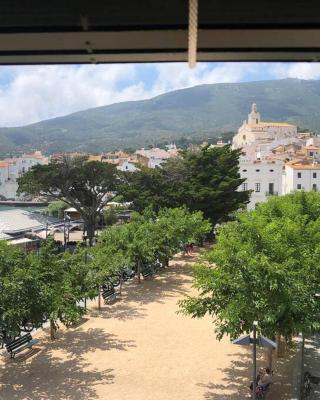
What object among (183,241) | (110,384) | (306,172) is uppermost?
(306,172)

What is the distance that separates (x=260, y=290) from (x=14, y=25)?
701 centimetres

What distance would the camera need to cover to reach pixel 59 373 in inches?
431

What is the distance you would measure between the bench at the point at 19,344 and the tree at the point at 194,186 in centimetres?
2025

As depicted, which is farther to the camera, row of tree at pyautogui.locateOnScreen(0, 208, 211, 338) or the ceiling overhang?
row of tree at pyautogui.locateOnScreen(0, 208, 211, 338)

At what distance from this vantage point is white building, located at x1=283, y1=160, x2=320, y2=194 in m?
54.2

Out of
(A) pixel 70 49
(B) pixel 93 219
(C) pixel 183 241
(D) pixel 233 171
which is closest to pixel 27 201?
(B) pixel 93 219

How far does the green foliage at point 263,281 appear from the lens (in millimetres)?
8125

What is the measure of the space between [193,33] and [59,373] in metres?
10.4

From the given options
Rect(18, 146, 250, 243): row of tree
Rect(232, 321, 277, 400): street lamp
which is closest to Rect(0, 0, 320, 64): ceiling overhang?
Rect(232, 321, 277, 400): street lamp

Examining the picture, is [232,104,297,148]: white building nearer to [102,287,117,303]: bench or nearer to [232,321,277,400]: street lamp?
[102,287,117,303]: bench

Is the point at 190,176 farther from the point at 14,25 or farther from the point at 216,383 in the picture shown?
the point at 14,25

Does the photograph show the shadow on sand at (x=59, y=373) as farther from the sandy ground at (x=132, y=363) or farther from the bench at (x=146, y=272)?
the bench at (x=146, y=272)

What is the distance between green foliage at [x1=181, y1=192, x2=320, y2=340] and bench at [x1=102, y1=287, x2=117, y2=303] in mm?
8270

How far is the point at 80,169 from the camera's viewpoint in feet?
117
